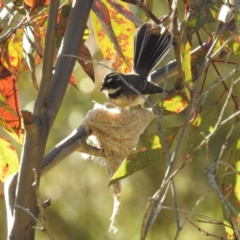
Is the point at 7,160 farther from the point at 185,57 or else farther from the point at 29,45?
the point at 185,57

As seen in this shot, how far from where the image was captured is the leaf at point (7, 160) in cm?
171

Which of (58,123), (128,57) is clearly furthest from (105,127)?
(58,123)

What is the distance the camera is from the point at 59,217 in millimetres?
3646

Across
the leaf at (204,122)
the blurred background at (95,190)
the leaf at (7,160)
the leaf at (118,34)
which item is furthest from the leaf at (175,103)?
the blurred background at (95,190)

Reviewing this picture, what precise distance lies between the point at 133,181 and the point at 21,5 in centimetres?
198

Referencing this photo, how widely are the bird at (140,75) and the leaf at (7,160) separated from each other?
93 centimetres

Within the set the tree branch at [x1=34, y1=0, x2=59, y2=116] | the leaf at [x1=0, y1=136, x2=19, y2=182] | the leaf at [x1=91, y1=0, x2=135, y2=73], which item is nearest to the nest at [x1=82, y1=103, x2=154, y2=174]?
the leaf at [x1=91, y1=0, x2=135, y2=73]

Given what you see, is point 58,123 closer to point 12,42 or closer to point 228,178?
point 12,42

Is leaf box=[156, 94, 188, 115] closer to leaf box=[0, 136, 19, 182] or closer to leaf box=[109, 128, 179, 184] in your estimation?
leaf box=[109, 128, 179, 184]

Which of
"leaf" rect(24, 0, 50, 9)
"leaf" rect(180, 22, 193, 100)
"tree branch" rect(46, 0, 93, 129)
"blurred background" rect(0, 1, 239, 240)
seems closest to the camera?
"leaf" rect(180, 22, 193, 100)

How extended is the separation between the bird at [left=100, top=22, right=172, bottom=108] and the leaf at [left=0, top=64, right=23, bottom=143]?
3.24 ft

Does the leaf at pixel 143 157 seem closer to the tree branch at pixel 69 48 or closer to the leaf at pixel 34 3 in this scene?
the tree branch at pixel 69 48

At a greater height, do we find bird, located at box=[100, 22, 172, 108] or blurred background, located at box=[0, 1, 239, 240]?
bird, located at box=[100, 22, 172, 108]

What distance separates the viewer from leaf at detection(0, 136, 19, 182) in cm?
171
